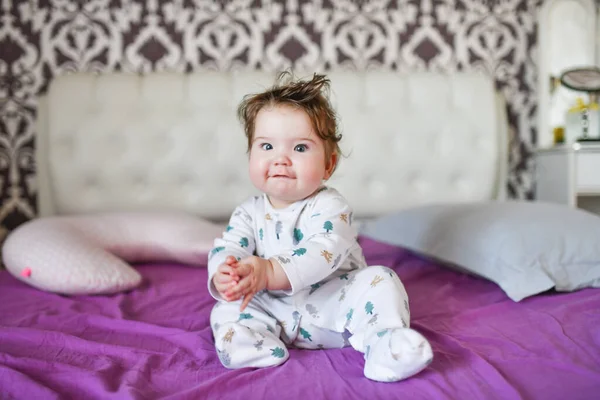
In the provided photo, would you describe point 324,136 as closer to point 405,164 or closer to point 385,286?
point 385,286

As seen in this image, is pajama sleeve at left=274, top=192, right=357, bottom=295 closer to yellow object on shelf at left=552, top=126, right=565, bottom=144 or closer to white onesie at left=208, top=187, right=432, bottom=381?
white onesie at left=208, top=187, right=432, bottom=381

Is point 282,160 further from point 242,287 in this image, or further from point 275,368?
point 275,368

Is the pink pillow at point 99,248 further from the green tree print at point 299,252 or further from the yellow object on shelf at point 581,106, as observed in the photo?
the yellow object on shelf at point 581,106

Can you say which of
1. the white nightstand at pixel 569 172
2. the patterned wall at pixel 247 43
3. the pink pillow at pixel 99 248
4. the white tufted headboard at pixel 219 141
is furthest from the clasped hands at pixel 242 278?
the white nightstand at pixel 569 172

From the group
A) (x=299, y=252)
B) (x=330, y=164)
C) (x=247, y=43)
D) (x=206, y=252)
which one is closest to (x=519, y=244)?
(x=330, y=164)

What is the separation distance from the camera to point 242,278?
37.0 inches

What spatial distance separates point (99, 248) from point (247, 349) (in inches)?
34.0

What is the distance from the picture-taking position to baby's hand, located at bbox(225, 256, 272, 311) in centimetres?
93

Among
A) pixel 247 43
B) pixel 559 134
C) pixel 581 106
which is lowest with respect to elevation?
pixel 559 134

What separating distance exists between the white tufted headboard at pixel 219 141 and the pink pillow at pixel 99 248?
371mm

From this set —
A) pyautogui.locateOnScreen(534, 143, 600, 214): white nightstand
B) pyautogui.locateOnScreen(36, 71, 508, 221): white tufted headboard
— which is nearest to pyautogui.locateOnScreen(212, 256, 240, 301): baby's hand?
pyautogui.locateOnScreen(36, 71, 508, 221): white tufted headboard

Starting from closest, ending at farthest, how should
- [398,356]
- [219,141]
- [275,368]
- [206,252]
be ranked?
1. [398,356]
2. [275,368]
3. [206,252]
4. [219,141]

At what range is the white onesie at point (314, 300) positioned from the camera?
2.97 feet

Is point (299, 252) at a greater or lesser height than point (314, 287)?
greater
